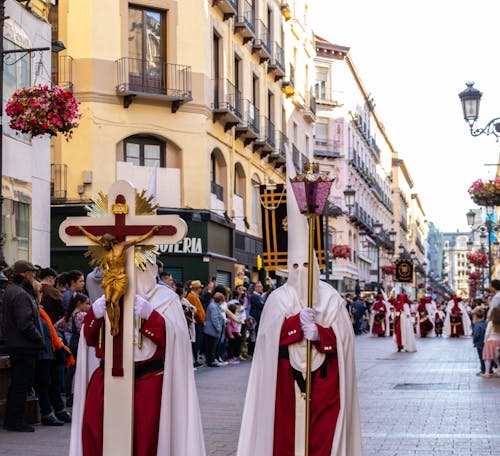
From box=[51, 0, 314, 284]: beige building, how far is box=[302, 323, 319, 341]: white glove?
70.6ft

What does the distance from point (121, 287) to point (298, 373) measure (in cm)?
173

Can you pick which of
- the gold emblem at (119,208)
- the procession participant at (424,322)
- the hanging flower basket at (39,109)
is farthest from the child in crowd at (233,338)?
the procession participant at (424,322)

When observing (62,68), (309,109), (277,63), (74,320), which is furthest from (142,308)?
(309,109)

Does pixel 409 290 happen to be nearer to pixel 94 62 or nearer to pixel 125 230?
pixel 94 62

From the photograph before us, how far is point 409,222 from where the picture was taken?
131125mm

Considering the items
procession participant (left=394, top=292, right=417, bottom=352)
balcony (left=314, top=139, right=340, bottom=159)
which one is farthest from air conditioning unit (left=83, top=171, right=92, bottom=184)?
balcony (left=314, top=139, right=340, bottom=159)

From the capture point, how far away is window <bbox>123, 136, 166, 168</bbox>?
30.9 metres

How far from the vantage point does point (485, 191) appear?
26.0 m

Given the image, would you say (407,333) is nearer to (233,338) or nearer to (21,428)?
(233,338)

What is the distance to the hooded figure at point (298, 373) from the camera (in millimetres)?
8117

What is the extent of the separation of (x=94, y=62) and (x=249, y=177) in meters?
9.51

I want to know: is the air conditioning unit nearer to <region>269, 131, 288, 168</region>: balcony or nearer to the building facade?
the building facade

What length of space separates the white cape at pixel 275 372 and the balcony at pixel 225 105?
24530mm

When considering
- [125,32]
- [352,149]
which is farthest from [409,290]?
[125,32]
